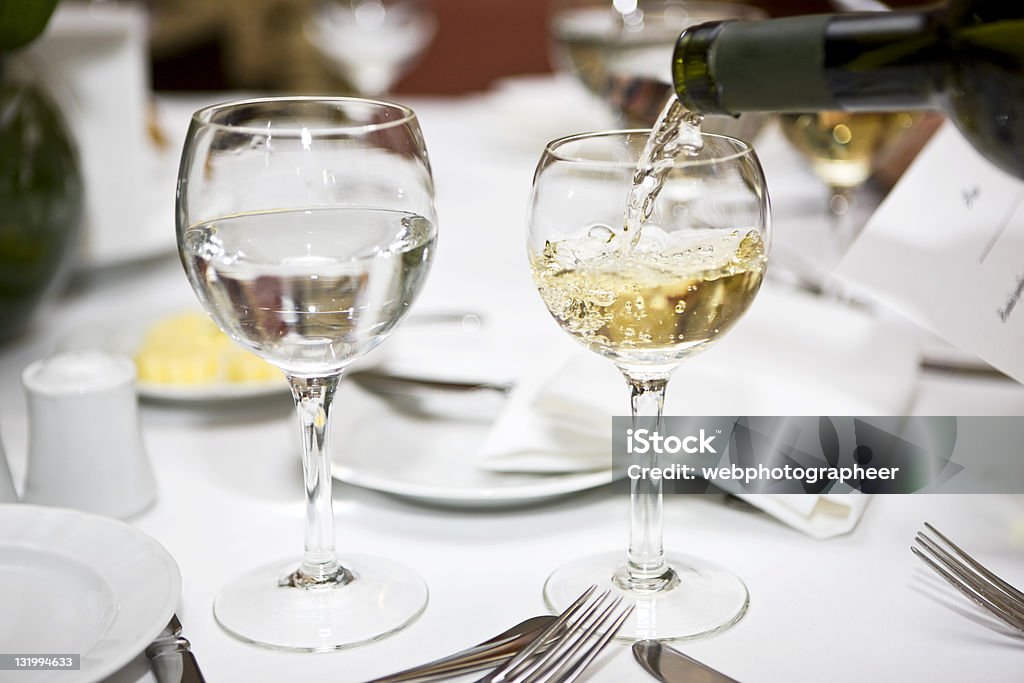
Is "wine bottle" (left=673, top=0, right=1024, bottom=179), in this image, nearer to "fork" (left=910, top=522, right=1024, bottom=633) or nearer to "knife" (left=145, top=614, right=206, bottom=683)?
"fork" (left=910, top=522, right=1024, bottom=633)

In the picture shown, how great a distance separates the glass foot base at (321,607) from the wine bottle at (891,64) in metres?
0.37

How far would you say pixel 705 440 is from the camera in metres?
0.84

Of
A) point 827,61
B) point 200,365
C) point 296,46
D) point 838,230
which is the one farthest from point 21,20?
point 296,46

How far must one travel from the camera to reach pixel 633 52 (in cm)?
141

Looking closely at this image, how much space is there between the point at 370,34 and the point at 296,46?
6.95ft

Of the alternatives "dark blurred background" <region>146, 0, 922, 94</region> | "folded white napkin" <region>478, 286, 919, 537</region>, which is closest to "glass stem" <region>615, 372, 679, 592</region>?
"folded white napkin" <region>478, 286, 919, 537</region>

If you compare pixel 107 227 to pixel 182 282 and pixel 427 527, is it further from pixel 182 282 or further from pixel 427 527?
pixel 427 527

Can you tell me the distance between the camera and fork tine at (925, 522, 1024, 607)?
0.68 meters

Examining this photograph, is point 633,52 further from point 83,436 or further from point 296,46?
point 296,46

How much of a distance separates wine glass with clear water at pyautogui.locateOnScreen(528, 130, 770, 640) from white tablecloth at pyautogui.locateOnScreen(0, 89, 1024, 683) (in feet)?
0.15

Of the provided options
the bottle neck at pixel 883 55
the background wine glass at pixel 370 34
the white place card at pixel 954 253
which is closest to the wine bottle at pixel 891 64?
the bottle neck at pixel 883 55

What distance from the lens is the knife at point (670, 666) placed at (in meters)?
0.61

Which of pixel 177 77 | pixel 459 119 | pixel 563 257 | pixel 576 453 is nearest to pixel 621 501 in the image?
pixel 576 453

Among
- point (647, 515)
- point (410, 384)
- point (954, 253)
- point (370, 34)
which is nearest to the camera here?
point (647, 515)
